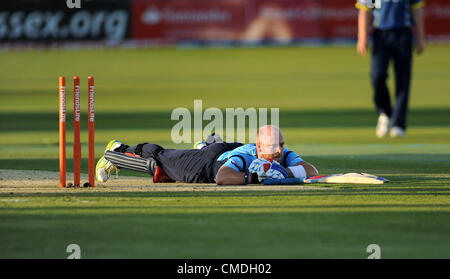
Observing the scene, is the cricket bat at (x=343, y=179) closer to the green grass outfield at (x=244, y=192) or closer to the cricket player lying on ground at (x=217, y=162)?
the cricket player lying on ground at (x=217, y=162)

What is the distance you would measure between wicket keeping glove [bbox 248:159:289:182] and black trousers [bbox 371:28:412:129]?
7686 millimetres

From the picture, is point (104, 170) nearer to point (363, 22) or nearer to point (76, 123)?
point (76, 123)

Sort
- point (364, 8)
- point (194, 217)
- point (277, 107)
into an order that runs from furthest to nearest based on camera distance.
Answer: point (277, 107), point (364, 8), point (194, 217)

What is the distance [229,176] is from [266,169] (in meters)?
0.45

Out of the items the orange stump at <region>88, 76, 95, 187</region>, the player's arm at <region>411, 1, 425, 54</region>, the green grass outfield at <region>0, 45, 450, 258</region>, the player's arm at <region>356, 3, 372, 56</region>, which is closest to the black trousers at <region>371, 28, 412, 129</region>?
the player's arm at <region>411, 1, 425, 54</region>

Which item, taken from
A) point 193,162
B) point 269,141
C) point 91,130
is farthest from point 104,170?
point 269,141

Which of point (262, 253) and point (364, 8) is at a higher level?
point (364, 8)

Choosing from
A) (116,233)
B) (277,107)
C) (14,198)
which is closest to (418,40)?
(277,107)

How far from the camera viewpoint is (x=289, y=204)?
11.2 metres

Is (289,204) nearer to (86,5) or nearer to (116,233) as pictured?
(116,233)

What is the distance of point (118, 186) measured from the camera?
1277cm

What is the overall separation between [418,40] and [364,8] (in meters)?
1.27

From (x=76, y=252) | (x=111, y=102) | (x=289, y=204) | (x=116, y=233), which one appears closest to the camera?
(x=76, y=252)

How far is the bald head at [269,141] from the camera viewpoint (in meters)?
12.0
